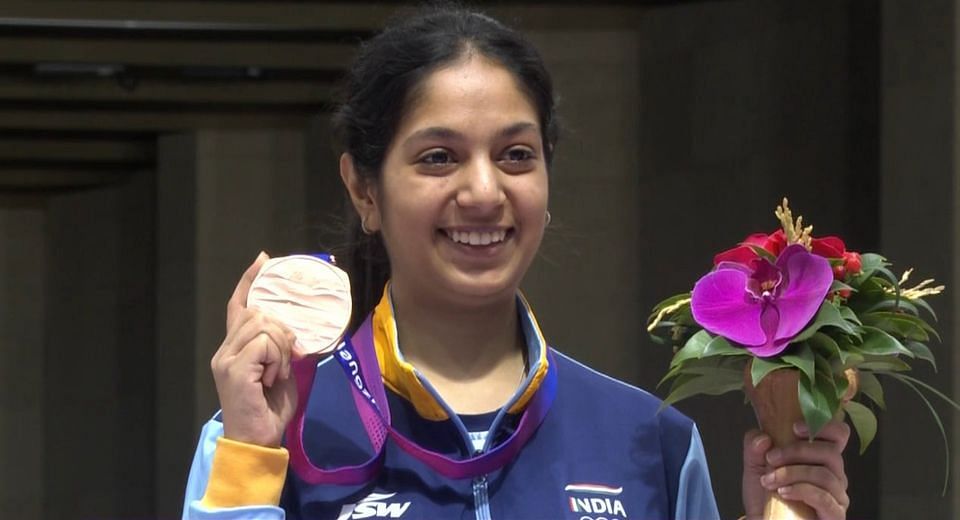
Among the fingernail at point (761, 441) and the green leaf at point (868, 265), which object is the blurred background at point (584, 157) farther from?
the green leaf at point (868, 265)

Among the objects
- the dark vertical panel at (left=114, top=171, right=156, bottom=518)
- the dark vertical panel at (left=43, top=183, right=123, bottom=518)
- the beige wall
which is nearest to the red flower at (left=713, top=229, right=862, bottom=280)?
the beige wall

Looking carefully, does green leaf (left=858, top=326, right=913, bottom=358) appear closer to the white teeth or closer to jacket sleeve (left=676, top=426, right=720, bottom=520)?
jacket sleeve (left=676, top=426, right=720, bottom=520)

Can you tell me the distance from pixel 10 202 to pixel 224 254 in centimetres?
707

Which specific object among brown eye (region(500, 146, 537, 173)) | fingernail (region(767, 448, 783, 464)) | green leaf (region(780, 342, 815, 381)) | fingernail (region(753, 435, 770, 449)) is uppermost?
brown eye (region(500, 146, 537, 173))

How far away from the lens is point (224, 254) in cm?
1580

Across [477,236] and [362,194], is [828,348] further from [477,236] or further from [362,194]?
[362,194]

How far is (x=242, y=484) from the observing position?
2240mm

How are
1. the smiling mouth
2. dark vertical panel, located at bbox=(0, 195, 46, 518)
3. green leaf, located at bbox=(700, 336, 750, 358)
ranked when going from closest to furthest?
green leaf, located at bbox=(700, 336, 750, 358) < the smiling mouth < dark vertical panel, located at bbox=(0, 195, 46, 518)

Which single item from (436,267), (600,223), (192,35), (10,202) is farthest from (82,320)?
(436,267)

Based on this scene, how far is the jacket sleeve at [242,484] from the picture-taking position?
2.23 metres

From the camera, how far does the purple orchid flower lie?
2328 millimetres

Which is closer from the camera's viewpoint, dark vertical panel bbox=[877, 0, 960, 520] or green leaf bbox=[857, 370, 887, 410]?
green leaf bbox=[857, 370, 887, 410]

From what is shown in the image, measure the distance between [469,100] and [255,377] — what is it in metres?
Answer: 0.51

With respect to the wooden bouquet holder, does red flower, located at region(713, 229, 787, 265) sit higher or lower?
higher
